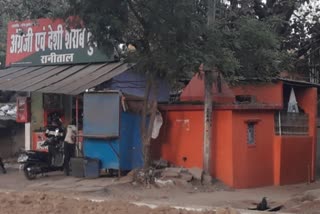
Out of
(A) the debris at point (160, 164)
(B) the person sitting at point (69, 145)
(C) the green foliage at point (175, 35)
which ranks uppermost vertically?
(C) the green foliage at point (175, 35)

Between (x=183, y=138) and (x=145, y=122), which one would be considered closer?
(x=145, y=122)

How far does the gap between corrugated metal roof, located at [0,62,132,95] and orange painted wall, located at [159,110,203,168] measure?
187 centimetres

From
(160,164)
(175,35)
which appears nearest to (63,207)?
(175,35)

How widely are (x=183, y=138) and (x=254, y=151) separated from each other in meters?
1.83

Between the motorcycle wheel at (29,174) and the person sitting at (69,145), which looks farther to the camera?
the person sitting at (69,145)

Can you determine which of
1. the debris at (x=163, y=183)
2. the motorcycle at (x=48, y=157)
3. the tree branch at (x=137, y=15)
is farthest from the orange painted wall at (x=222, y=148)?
the motorcycle at (x=48, y=157)

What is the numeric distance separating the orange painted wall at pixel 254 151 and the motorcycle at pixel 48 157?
4441 millimetres

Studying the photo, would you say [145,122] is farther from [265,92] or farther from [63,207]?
[63,207]

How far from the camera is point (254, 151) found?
594 inches

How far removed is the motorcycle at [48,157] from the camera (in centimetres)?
1467

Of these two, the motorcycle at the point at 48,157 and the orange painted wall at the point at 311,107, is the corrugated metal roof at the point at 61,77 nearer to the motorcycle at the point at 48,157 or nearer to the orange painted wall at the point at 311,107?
the motorcycle at the point at 48,157

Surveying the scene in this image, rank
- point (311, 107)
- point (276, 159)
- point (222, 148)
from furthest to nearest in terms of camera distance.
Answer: point (311, 107)
point (276, 159)
point (222, 148)

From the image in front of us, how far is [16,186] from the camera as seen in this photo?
Result: 13750 mm

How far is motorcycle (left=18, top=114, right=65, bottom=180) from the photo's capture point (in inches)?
578
